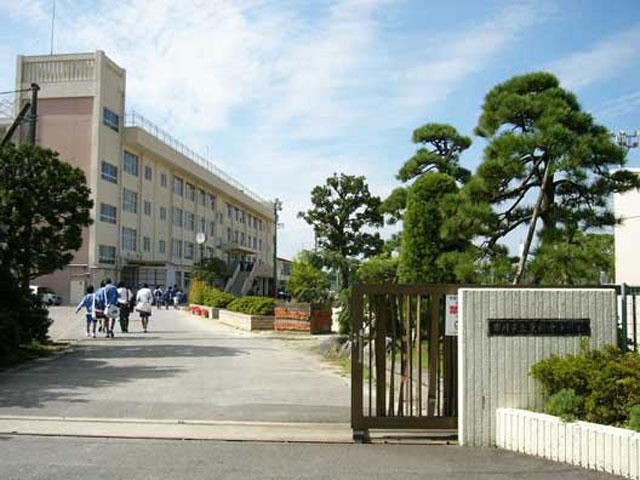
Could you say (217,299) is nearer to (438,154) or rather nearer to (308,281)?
(308,281)

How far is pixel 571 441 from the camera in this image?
707cm

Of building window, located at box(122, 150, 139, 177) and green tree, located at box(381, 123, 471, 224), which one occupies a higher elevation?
building window, located at box(122, 150, 139, 177)

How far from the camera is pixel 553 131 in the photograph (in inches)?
433

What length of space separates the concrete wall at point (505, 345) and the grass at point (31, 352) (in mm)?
9838

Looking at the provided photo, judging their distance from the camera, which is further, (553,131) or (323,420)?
(553,131)

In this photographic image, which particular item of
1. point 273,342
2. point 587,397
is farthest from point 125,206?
point 587,397

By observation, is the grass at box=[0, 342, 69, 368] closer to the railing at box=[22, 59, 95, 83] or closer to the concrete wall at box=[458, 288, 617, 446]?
the concrete wall at box=[458, 288, 617, 446]

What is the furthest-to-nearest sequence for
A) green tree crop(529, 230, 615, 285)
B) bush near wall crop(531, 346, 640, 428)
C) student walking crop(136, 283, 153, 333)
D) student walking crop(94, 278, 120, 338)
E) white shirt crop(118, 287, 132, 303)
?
student walking crop(136, 283, 153, 333) < white shirt crop(118, 287, 132, 303) < student walking crop(94, 278, 120, 338) < green tree crop(529, 230, 615, 285) < bush near wall crop(531, 346, 640, 428)

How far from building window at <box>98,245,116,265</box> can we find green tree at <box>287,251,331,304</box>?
22.8 meters

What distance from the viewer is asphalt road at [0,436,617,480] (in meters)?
6.57

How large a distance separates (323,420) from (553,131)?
5.66 meters

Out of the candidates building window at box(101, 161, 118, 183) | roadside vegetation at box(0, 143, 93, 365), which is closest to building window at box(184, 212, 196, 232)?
building window at box(101, 161, 118, 183)

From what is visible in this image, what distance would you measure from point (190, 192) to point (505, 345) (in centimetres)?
6324

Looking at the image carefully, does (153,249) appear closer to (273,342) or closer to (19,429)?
(273,342)
